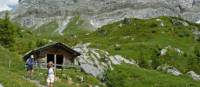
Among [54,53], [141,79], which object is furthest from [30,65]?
[141,79]

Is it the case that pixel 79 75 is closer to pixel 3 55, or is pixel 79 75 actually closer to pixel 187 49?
pixel 3 55

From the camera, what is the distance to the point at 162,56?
14462 centimetres

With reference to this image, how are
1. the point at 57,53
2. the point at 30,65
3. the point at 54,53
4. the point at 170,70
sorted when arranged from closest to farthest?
the point at 30,65
the point at 57,53
the point at 54,53
the point at 170,70

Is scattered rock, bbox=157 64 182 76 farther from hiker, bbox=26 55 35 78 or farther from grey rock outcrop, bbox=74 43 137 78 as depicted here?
hiker, bbox=26 55 35 78

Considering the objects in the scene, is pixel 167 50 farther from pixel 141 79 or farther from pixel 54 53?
pixel 54 53

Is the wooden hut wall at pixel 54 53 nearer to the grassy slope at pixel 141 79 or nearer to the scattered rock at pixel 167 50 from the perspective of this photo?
the grassy slope at pixel 141 79

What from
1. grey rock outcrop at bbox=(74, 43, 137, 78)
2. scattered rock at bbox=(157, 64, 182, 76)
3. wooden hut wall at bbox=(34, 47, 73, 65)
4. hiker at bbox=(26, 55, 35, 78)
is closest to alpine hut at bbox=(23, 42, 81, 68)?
wooden hut wall at bbox=(34, 47, 73, 65)

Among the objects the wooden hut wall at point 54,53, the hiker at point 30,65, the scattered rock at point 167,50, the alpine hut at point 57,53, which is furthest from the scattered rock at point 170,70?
the hiker at point 30,65

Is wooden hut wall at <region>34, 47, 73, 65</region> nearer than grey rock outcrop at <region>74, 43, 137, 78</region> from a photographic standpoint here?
No

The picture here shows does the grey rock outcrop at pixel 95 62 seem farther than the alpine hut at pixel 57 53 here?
No

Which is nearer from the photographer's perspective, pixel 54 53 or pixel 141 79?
pixel 54 53

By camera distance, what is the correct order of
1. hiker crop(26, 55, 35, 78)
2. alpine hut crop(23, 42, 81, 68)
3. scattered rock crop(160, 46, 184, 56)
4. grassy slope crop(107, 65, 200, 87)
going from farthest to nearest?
scattered rock crop(160, 46, 184, 56)
grassy slope crop(107, 65, 200, 87)
alpine hut crop(23, 42, 81, 68)
hiker crop(26, 55, 35, 78)

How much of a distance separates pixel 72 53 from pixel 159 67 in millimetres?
36056

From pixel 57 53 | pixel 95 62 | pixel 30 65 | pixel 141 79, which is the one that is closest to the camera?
pixel 30 65
